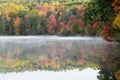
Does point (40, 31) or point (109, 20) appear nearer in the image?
point (109, 20)

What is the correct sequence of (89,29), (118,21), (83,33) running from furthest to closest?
(83,33), (89,29), (118,21)

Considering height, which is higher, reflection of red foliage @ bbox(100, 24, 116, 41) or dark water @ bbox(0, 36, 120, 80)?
reflection of red foliage @ bbox(100, 24, 116, 41)

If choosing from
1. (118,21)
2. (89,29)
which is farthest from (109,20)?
(89,29)

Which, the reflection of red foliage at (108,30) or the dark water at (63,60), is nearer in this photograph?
the dark water at (63,60)

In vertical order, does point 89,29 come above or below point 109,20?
below

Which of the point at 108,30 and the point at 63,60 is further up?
the point at 108,30

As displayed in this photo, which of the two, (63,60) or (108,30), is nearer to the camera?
(63,60)

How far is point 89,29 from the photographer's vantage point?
284ft

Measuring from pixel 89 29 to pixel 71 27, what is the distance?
1081cm

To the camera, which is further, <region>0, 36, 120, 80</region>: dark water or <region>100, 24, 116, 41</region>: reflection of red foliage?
<region>100, 24, 116, 41</region>: reflection of red foliage

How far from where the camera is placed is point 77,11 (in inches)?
4126

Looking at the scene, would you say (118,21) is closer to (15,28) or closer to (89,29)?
(89,29)

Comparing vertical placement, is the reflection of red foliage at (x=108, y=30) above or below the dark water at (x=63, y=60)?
above

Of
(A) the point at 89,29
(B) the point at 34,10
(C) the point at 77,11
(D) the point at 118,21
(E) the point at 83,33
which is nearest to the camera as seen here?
(D) the point at 118,21
